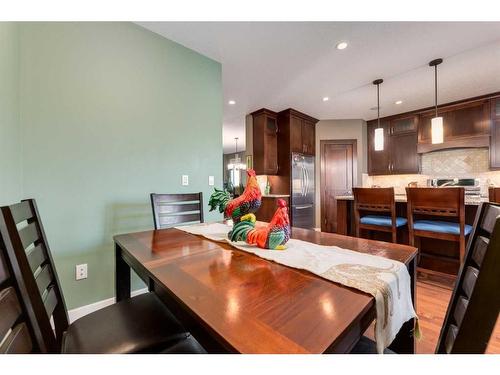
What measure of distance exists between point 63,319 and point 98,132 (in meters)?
1.37

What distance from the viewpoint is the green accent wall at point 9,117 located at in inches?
47.1

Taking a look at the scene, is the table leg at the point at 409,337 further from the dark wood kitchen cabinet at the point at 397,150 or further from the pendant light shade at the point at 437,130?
the dark wood kitchen cabinet at the point at 397,150

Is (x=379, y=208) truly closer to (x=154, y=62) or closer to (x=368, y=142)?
(x=154, y=62)

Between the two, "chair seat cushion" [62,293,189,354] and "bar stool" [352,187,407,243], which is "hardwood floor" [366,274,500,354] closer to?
"bar stool" [352,187,407,243]

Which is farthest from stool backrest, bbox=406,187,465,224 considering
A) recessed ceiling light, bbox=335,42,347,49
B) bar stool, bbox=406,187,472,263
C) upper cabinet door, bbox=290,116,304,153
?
upper cabinet door, bbox=290,116,304,153

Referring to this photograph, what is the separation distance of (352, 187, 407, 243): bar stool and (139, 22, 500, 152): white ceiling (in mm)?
1482

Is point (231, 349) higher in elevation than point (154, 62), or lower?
lower

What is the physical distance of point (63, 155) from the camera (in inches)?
62.4

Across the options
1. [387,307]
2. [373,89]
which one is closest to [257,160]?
[373,89]

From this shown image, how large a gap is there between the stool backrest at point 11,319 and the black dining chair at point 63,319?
0.04ft

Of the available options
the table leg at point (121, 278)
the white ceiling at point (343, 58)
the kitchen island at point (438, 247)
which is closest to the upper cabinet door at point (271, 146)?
the white ceiling at point (343, 58)
